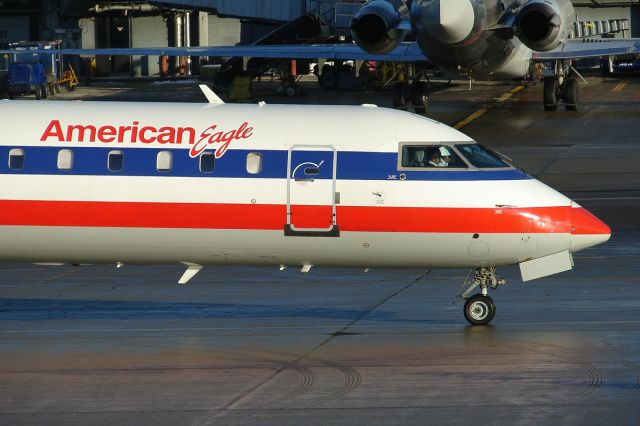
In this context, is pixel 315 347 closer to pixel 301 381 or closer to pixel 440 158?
pixel 301 381

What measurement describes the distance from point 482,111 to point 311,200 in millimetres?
33275

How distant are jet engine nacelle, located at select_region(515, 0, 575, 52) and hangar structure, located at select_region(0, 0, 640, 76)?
99.5ft

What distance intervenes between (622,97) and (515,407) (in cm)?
4311

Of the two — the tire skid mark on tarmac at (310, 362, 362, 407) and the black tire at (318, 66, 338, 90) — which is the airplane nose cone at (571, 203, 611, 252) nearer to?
the tire skid mark on tarmac at (310, 362, 362, 407)

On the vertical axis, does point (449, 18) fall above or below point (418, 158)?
above

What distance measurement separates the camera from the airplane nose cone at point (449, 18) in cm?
Answer: 3947

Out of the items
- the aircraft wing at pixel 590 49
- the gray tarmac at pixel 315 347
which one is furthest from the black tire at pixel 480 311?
the aircraft wing at pixel 590 49

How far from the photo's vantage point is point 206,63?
77.7m

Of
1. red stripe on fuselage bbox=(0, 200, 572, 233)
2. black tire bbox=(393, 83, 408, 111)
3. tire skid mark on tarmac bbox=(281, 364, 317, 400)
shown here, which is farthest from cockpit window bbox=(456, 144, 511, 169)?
black tire bbox=(393, 83, 408, 111)

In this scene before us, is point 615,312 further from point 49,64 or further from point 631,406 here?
point 49,64

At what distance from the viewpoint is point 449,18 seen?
3962 cm

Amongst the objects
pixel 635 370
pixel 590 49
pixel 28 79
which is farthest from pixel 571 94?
pixel 635 370

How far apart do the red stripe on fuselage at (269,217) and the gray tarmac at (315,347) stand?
1.30m

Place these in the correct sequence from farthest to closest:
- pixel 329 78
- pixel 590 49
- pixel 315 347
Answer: pixel 329 78 < pixel 590 49 < pixel 315 347
